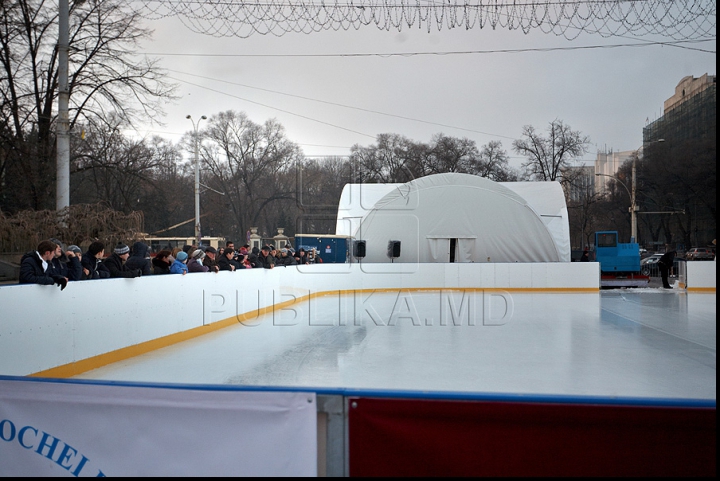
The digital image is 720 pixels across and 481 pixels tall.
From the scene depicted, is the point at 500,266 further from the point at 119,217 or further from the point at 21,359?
the point at 21,359

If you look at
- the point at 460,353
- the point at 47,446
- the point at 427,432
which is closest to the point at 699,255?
the point at 460,353

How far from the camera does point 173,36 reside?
64.4 ft

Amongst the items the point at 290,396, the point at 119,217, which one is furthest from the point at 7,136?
the point at 290,396

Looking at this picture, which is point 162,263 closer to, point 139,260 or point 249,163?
point 139,260

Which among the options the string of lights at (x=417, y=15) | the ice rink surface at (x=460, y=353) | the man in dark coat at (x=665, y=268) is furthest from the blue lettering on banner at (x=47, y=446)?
the man in dark coat at (x=665, y=268)

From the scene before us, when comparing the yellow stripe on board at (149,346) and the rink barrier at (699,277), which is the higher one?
the rink barrier at (699,277)

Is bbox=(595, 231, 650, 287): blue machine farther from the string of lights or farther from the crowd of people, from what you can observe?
the string of lights

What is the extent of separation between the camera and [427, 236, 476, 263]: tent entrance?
91.9 feet

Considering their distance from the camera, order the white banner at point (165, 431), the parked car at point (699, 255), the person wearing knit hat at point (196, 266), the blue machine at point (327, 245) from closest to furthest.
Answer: the white banner at point (165, 431)
the person wearing knit hat at point (196, 266)
the blue machine at point (327, 245)
the parked car at point (699, 255)

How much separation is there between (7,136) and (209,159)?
24.4 metres

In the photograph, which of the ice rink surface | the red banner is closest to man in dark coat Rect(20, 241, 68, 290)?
the ice rink surface

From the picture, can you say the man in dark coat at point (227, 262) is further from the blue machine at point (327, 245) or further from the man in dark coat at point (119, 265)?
the blue machine at point (327, 245)

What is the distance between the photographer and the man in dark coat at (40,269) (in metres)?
7.49

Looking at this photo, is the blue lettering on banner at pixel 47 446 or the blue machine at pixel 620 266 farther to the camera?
the blue machine at pixel 620 266
